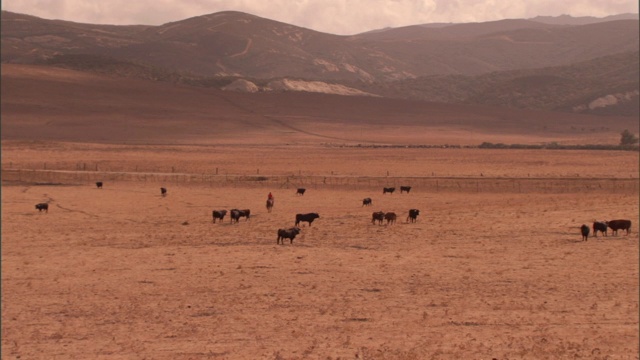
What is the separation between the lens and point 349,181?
50125 mm

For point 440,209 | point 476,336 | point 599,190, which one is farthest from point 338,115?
point 476,336

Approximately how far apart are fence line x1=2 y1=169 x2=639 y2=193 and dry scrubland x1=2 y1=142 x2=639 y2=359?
20.1ft

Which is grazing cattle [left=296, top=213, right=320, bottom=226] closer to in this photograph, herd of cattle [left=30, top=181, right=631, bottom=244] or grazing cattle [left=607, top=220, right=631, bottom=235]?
herd of cattle [left=30, top=181, right=631, bottom=244]

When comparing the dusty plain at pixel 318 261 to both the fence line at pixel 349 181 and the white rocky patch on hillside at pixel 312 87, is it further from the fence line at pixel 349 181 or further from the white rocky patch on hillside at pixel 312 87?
the white rocky patch on hillside at pixel 312 87

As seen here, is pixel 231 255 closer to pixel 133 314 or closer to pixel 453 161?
pixel 133 314

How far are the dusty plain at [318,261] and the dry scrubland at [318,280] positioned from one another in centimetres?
7

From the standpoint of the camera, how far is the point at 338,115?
397ft

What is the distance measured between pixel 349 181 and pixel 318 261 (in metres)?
27.6

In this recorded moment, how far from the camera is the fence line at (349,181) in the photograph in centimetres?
4769

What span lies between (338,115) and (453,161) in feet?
181

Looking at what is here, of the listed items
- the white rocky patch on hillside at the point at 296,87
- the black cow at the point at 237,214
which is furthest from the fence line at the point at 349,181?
the white rocky patch on hillside at the point at 296,87

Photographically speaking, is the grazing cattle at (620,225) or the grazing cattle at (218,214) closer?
the grazing cattle at (620,225)

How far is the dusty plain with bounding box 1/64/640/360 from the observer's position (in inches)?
585

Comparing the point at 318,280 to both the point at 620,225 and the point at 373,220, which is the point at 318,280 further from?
the point at 620,225
